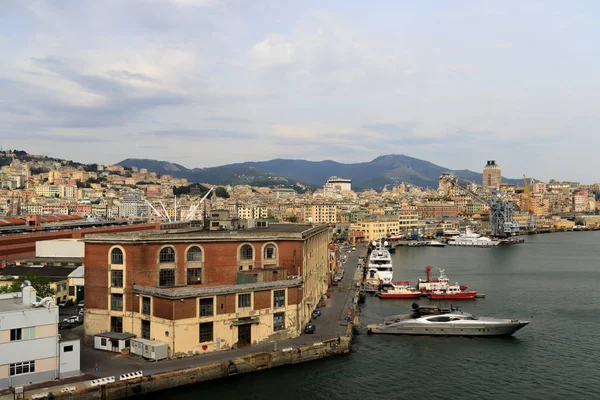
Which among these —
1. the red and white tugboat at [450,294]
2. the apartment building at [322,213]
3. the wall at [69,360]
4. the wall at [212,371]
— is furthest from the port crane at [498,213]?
the wall at [69,360]

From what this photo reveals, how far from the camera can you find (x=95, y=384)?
640 inches

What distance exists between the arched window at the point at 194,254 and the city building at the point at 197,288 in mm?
40

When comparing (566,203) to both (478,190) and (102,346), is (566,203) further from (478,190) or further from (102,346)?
(102,346)

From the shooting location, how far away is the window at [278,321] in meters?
21.3

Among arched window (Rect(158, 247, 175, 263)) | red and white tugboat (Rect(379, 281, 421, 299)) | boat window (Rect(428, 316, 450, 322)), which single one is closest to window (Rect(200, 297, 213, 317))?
arched window (Rect(158, 247, 175, 263))

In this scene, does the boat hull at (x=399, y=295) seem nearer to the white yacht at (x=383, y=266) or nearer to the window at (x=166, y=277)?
the white yacht at (x=383, y=266)

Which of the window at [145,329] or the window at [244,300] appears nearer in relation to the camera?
the window at [145,329]

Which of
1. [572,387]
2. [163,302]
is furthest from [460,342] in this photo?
[163,302]

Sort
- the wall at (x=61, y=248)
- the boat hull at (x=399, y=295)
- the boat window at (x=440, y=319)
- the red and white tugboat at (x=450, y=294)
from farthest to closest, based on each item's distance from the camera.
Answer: the wall at (x=61, y=248) < the boat hull at (x=399, y=295) < the red and white tugboat at (x=450, y=294) < the boat window at (x=440, y=319)

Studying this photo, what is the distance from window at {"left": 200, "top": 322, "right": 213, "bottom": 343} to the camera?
1950 cm

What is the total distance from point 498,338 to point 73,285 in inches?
857

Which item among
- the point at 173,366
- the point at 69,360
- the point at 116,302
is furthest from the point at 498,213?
the point at 69,360

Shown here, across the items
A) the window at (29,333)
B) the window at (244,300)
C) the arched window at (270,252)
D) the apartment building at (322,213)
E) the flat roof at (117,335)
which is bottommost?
the flat roof at (117,335)

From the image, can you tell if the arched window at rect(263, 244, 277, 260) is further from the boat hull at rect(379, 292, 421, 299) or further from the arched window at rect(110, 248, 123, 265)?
the boat hull at rect(379, 292, 421, 299)
